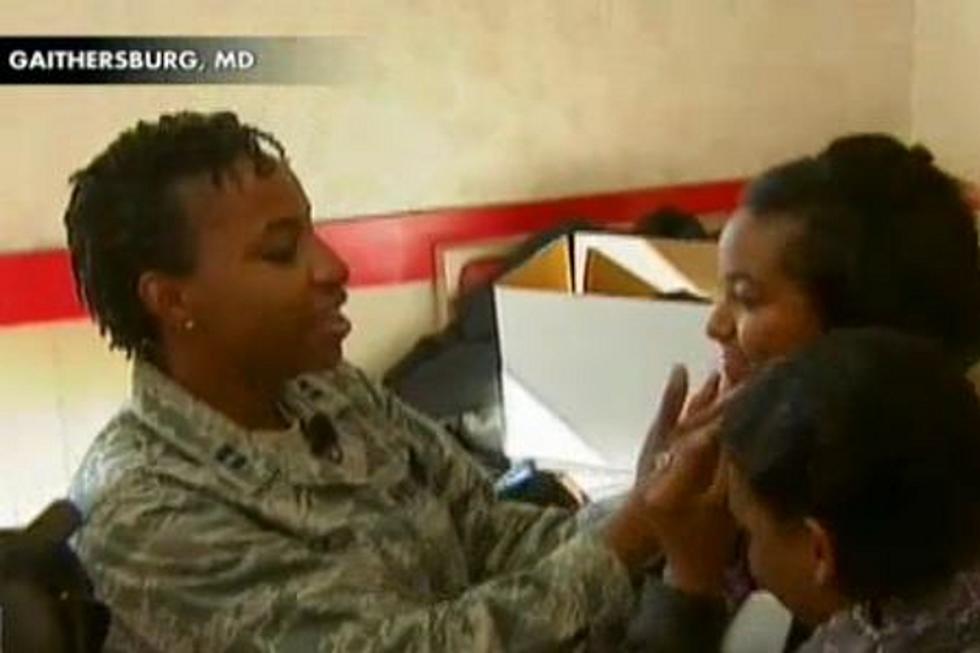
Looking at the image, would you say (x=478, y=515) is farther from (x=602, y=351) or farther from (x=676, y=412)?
(x=602, y=351)

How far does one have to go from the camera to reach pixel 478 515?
182cm

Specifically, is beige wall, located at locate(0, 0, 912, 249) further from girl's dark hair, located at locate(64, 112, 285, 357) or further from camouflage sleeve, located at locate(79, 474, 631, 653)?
camouflage sleeve, located at locate(79, 474, 631, 653)

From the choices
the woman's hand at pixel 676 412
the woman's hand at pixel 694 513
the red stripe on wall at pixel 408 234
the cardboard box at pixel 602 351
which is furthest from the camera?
the red stripe on wall at pixel 408 234

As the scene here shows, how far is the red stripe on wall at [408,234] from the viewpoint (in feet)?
8.79

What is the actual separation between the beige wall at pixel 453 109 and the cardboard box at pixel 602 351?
0.39 meters

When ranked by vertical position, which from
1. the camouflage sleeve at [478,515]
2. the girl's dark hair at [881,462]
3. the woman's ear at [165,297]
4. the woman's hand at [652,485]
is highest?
the woman's ear at [165,297]

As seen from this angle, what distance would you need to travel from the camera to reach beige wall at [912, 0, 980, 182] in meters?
3.58

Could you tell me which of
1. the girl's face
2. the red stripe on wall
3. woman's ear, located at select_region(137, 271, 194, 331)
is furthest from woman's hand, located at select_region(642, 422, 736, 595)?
the red stripe on wall

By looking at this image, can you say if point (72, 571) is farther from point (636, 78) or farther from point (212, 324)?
point (636, 78)

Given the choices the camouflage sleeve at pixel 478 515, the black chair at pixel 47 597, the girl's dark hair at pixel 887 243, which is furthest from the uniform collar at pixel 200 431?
the girl's dark hair at pixel 887 243

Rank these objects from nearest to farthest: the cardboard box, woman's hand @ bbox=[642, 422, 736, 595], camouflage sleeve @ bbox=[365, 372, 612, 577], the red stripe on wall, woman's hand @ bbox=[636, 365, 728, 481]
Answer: woman's hand @ bbox=[642, 422, 736, 595] → woman's hand @ bbox=[636, 365, 728, 481] → camouflage sleeve @ bbox=[365, 372, 612, 577] → the cardboard box → the red stripe on wall

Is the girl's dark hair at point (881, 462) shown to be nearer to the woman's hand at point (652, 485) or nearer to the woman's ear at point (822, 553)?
the woman's ear at point (822, 553)

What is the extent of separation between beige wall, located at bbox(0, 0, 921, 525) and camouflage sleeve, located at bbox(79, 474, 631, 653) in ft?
4.20

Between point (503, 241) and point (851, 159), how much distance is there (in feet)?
5.38
